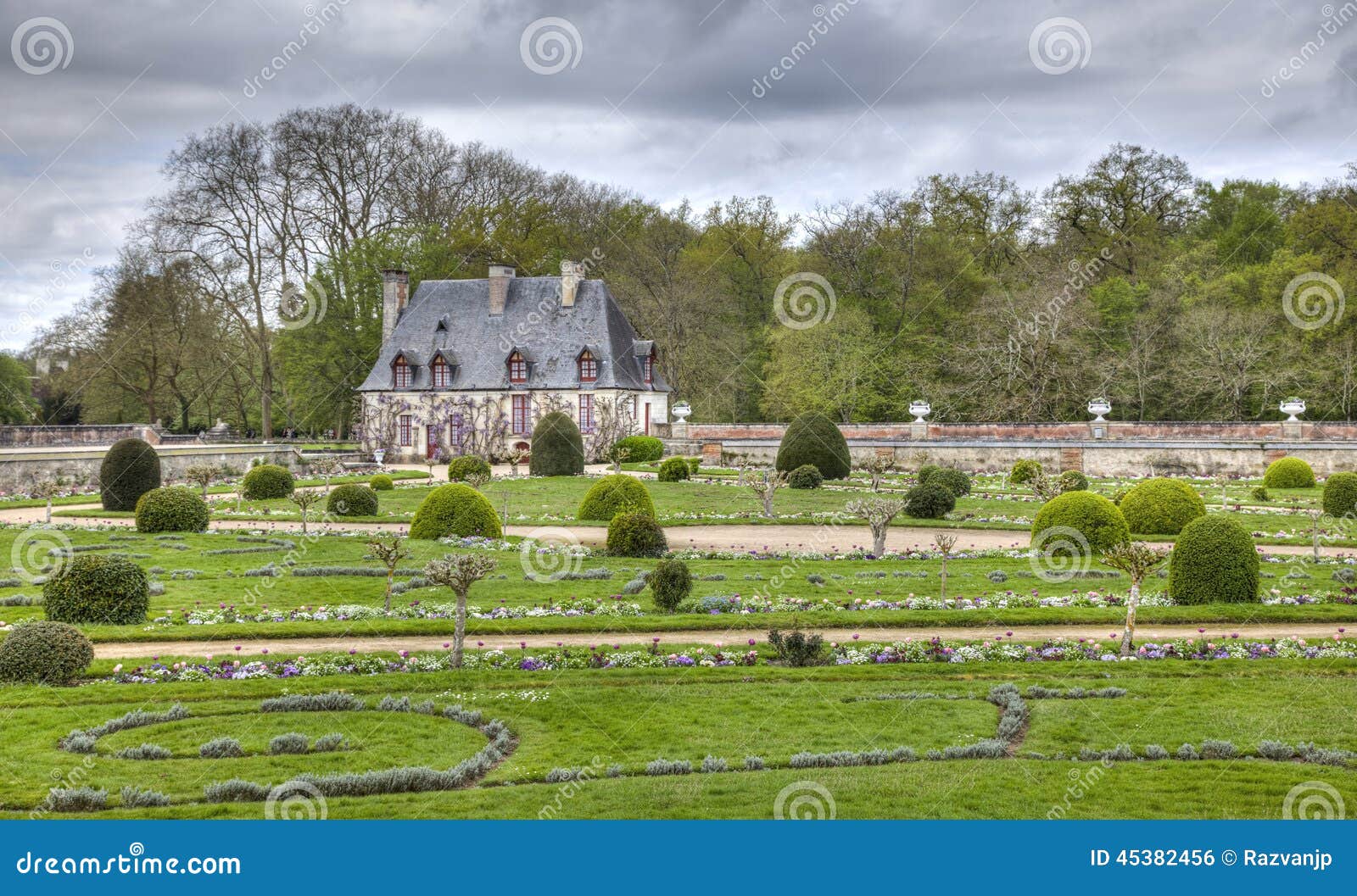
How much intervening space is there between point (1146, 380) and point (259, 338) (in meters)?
40.3

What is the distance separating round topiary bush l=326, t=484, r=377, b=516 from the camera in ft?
91.5

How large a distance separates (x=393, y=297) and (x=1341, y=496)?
38.9 metres

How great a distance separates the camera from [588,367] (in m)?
49.8

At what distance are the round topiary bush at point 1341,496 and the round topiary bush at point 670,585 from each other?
1938 cm

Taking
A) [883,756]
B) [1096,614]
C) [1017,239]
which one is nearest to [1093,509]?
[1096,614]

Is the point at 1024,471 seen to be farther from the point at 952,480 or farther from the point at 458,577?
the point at 458,577

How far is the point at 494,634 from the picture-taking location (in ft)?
49.7

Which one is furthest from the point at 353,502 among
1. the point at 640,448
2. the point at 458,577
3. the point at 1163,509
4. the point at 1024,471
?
the point at 1024,471

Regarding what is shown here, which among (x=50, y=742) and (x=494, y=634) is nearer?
(x=50, y=742)

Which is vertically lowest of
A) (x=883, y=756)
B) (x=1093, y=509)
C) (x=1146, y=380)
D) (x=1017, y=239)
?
(x=883, y=756)

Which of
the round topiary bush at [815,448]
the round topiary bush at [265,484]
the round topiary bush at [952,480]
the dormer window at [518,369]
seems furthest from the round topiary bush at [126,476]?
the dormer window at [518,369]

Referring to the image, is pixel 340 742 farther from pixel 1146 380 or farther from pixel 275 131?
pixel 275 131

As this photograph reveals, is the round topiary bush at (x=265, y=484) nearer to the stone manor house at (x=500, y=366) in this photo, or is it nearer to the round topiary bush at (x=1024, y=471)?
the stone manor house at (x=500, y=366)

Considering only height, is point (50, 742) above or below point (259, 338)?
below
